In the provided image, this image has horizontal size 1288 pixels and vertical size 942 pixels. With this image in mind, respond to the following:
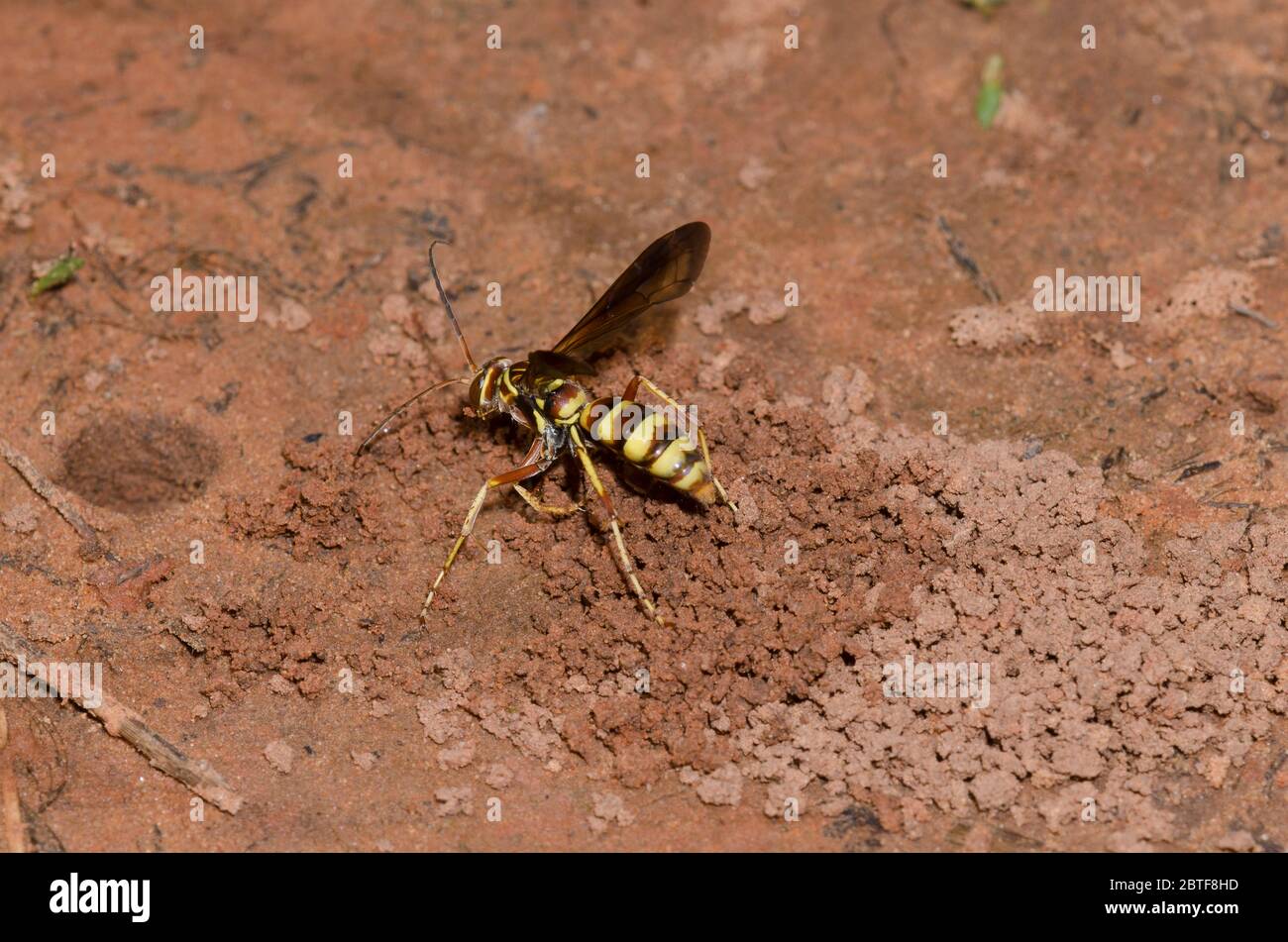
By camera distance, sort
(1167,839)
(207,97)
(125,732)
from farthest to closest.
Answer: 1. (207,97)
2. (125,732)
3. (1167,839)

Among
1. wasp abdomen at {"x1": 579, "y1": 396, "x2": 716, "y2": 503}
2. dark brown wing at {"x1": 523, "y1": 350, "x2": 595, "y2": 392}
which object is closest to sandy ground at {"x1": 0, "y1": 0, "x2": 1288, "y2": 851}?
wasp abdomen at {"x1": 579, "y1": 396, "x2": 716, "y2": 503}

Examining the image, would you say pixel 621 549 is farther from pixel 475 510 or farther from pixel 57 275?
pixel 57 275

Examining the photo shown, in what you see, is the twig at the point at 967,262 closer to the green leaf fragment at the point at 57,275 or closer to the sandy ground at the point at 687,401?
the sandy ground at the point at 687,401

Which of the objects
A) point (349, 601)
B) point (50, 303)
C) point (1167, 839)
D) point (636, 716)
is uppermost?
point (50, 303)

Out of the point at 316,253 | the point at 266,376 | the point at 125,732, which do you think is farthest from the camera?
A: the point at 316,253

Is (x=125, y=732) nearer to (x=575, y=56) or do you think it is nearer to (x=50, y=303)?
(x=50, y=303)

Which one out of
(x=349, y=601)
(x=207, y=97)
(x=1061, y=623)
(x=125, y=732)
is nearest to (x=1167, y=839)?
(x=1061, y=623)
